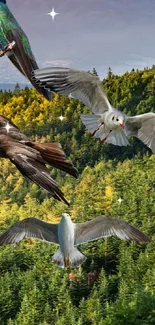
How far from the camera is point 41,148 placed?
8.38 feet

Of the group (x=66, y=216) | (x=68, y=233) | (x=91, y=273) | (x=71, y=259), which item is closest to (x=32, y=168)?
(x=71, y=259)

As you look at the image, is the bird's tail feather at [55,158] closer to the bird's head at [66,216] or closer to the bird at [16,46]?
the bird at [16,46]

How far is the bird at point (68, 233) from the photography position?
4498mm

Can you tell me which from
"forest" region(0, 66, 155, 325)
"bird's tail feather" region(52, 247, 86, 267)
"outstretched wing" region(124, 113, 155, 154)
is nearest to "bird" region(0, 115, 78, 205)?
"outstretched wing" region(124, 113, 155, 154)

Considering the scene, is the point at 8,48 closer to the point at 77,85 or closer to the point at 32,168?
the point at 32,168

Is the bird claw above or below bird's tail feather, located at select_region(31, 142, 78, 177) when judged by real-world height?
above

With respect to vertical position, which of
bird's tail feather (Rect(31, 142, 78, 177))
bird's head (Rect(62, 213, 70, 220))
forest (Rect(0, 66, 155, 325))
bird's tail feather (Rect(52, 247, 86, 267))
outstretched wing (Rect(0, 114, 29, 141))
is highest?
forest (Rect(0, 66, 155, 325))

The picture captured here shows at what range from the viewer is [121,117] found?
140 inches

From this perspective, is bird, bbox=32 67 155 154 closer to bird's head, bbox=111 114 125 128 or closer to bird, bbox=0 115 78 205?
bird's head, bbox=111 114 125 128

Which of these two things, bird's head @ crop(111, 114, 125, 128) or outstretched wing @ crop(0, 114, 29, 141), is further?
bird's head @ crop(111, 114, 125, 128)

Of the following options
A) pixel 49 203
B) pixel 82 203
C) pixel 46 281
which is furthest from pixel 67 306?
pixel 49 203

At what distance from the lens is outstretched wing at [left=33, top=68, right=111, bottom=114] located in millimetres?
2998

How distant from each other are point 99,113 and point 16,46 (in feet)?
4.01

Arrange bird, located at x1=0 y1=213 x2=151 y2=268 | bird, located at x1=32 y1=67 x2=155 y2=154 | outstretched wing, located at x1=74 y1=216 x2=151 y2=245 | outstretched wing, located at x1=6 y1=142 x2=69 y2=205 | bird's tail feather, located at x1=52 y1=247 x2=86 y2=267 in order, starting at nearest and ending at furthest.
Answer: outstretched wing, located at x1=6 y1=142 x2=69 y2=205 → bird, located at x1=32 y1=67 x2=155 y2=154 → bird's tail feather, located at x1=52 y1=247 x2=86 y2=267 → bird, located at x1=0 y1=213 x2=151 y2=268 → outstretched wing, located at x1=74 y1=216 x2=151 y2=245
